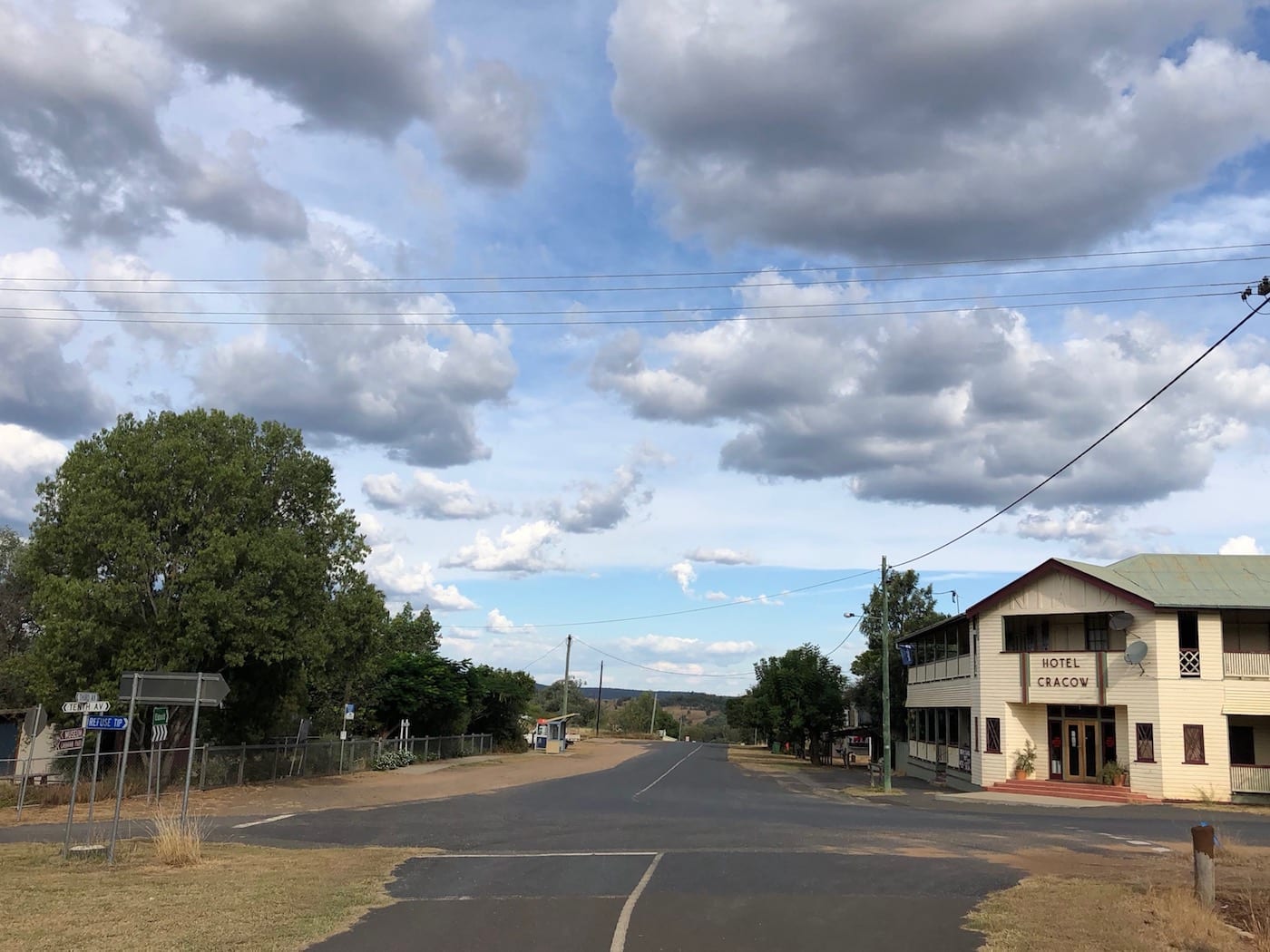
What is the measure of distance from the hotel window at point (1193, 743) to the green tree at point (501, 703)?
109 feet

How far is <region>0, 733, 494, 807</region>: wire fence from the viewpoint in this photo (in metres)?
23.2

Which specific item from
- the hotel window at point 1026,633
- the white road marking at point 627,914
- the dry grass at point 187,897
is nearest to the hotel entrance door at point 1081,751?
the hotel window at point 1026,633

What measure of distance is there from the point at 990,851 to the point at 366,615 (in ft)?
63.6

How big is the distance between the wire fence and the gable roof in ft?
77.4

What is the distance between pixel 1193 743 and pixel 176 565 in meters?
30.9

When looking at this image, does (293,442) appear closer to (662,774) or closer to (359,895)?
(359,895)

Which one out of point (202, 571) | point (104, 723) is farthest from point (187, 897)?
point (202, 571)

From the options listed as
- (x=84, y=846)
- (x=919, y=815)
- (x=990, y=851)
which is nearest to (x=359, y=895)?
(x=84, y=846)

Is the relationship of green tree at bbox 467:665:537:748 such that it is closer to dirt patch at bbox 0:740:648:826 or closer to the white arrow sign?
dirt patch at bbox 0:740:648:826

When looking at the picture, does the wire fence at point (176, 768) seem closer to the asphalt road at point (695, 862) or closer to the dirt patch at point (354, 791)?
the dirt patch at point (354, 791)

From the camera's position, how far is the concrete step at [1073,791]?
32.3 meters

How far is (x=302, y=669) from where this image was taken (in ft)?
95.2

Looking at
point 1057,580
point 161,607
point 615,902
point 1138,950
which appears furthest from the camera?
point 1057,580

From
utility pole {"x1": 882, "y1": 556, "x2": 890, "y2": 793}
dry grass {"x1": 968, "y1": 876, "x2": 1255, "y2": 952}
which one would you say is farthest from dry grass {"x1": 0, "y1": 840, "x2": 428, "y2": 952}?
utility pole {"x1": 882, "y1": 556, "x2": 890, "y2": 793}
